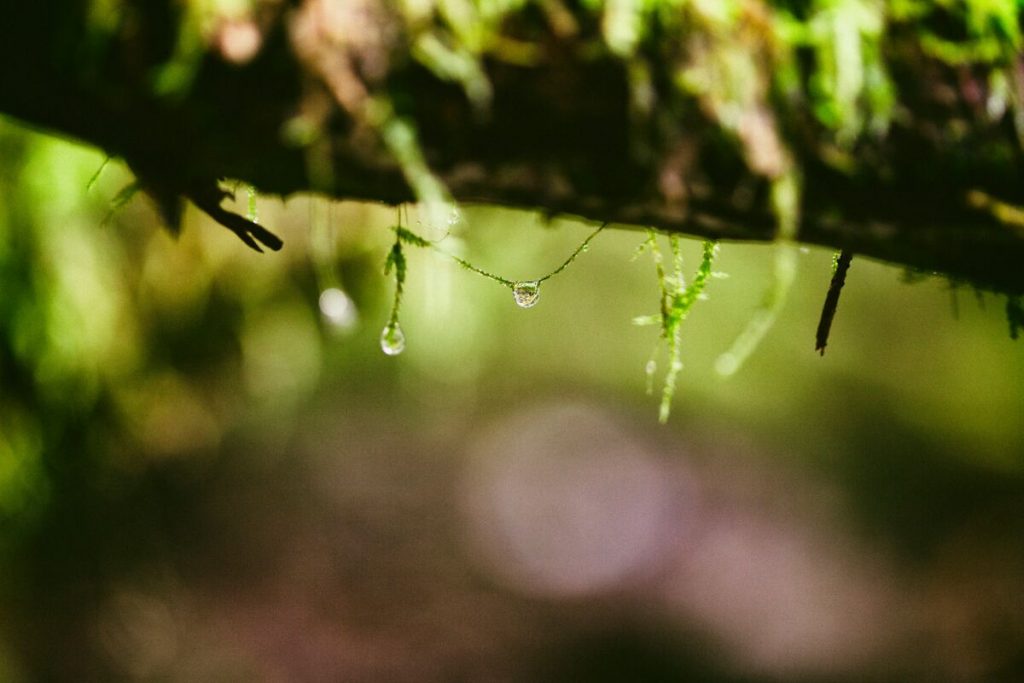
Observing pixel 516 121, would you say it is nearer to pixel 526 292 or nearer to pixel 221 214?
pixel 221 214

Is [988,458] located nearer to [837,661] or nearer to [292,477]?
[837,661]

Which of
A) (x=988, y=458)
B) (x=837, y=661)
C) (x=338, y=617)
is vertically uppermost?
(x=988, y=458)

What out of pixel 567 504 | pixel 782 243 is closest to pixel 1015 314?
pixel 782 243

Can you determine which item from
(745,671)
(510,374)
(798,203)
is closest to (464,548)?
(510,374)

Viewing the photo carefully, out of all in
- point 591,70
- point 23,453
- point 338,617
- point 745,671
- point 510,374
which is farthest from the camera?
point 510,374

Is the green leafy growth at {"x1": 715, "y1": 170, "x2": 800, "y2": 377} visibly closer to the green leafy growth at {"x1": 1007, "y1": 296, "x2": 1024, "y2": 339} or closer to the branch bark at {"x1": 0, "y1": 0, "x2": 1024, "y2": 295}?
the branch bark at {"x1": 0, "y1": 0, "x2": 1024, "y2": 295}

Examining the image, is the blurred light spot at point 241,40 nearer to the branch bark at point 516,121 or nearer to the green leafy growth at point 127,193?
the branch bark at point 516,121
